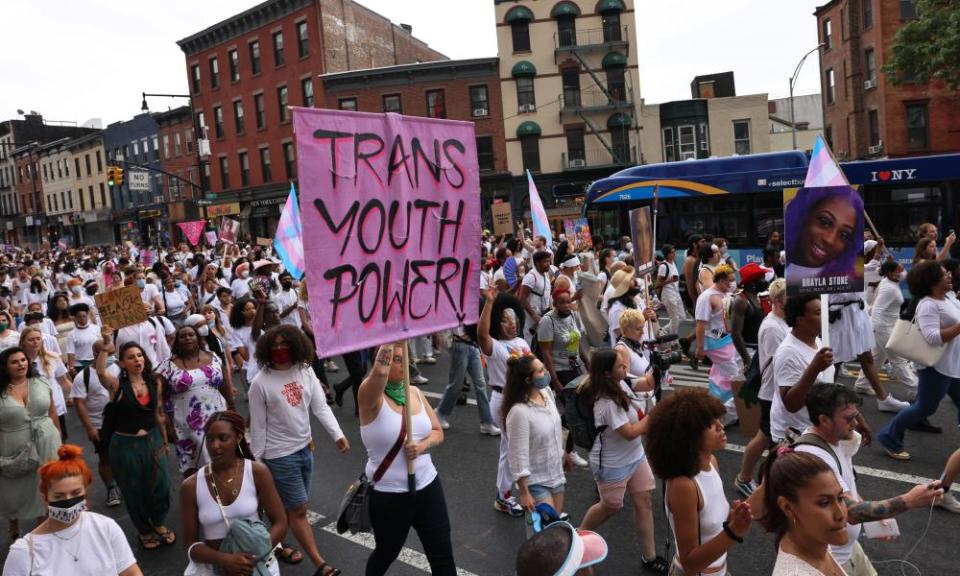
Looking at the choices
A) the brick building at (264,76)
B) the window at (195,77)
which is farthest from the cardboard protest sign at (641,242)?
the window at (195,77)

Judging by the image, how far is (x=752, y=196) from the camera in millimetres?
17234

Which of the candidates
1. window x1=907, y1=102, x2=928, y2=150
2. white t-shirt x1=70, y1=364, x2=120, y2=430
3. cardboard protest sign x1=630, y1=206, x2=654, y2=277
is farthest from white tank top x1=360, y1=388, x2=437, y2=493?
window x1=907, y1=102, x2=928, y2=150

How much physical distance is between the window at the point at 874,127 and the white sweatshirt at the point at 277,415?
3733 centimetres

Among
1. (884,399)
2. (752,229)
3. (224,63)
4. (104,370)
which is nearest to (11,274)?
(104,370)

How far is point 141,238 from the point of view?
47.4 metres

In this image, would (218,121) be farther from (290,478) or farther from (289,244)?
(290,478)

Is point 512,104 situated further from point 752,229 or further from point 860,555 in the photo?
point 860,555

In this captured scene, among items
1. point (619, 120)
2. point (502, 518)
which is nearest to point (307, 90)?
point (619, 120)

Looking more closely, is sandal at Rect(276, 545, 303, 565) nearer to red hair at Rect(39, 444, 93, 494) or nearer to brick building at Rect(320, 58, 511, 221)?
red hair at Rect(39, 444, 93, 494)

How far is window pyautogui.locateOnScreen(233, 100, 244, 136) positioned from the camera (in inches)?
1668

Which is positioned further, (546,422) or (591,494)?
(591,494)

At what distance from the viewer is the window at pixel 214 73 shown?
43375 mm

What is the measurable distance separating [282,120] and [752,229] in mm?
29650

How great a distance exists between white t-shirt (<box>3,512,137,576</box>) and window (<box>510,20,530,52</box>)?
3632 centimetres
